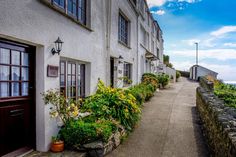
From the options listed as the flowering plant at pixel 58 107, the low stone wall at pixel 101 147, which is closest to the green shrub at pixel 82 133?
the low stone wall at pixel 101 147

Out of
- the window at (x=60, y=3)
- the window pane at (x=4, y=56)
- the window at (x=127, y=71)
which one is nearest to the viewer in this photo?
the window pane at (x=4, y=56)

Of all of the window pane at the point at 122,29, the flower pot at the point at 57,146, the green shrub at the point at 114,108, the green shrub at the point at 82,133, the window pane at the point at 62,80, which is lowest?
the flower pot at the point at 57,146

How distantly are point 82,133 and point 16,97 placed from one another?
1.84m

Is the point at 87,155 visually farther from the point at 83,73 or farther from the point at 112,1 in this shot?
the point at 112,1

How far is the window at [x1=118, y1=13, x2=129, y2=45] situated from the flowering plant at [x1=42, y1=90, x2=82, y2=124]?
24.5ft

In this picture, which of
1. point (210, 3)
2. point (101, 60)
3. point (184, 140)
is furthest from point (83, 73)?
point (210, 3)

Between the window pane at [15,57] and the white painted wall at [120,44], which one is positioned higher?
the white painted wall at [120,44]

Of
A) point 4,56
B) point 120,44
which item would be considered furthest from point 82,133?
point 120,44

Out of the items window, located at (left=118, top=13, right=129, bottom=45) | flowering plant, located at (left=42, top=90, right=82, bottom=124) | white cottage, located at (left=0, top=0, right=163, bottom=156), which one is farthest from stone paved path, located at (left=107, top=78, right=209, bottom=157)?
window, located at (left=118, top=13, right=129, bottom=45)

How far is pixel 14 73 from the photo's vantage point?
16.9 ft

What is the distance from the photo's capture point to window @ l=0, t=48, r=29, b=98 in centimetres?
483

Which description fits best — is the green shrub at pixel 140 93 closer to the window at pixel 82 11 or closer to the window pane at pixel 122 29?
the window pane at pixel 122 29

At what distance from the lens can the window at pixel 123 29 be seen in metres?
13.2

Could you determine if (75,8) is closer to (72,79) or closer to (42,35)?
(72,79)
